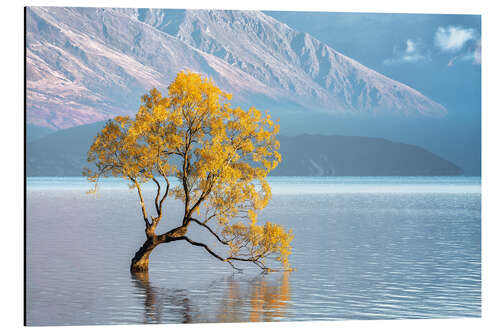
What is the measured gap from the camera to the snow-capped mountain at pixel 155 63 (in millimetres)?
108625

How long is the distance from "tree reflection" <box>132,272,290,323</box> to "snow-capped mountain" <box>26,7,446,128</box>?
3004 inches

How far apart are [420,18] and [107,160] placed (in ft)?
213

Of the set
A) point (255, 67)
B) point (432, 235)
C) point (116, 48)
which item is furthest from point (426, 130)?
point (116, 48)

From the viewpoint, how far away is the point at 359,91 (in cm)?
9081

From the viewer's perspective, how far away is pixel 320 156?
182 metres

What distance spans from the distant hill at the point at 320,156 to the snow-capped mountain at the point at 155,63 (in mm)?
4939

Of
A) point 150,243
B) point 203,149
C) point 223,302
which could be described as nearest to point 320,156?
point 150,243

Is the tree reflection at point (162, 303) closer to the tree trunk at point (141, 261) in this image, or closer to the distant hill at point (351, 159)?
the tree trunk at point (141, 261)

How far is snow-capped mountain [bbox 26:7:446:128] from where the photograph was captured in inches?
4277

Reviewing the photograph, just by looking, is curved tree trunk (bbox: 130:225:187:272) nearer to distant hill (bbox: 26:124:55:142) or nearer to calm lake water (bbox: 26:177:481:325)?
calm lake water (bbox: 26:177:481:325)

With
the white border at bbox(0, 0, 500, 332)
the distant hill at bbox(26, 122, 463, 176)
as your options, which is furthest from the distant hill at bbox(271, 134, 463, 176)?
the white border at bbox(0, 0, 500, 332)

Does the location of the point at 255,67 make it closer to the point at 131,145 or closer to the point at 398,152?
the point at 398,152
